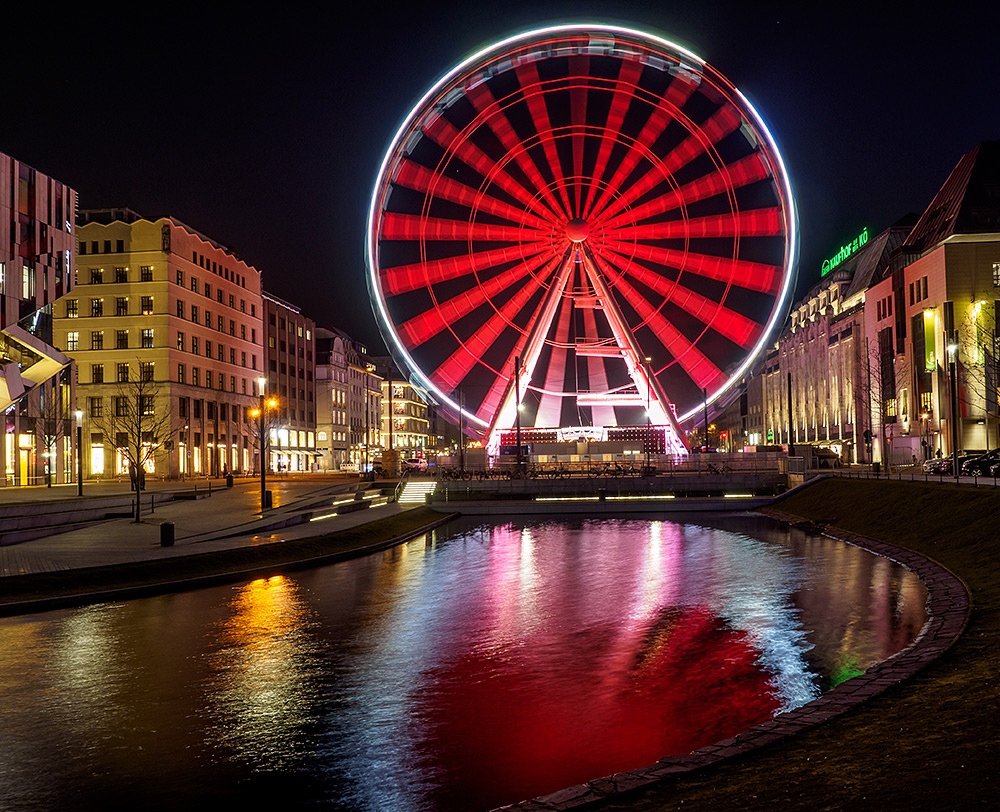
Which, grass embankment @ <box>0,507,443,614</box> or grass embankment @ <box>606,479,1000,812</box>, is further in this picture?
grass embankment @ <box>0,507,443,614</box>

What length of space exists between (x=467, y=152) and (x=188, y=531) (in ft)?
84.5

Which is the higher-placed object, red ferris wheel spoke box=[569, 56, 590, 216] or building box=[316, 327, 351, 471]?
red ferris wheel spoke box=[569, 56, 590, 216]

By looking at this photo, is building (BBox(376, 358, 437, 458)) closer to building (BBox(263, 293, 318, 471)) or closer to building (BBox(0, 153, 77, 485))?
building (BBox(263, 293, 318, 471))

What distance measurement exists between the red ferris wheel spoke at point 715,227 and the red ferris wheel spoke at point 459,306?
5.03 m

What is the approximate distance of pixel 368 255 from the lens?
48500 mm

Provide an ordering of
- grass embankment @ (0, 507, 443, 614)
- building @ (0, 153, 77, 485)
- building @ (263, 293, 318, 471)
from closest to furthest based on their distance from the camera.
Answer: grass embankment @ (0, 507, 443, 614)
building @ (0, 153, 77, 485)
building @ (263, 293, 318, 471)

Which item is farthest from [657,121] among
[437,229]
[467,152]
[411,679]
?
[411,679]

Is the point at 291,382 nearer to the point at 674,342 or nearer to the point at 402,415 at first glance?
the point at 402,415

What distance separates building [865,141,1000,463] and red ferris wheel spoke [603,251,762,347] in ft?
77.4

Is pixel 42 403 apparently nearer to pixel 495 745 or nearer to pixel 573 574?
pixel 573 574

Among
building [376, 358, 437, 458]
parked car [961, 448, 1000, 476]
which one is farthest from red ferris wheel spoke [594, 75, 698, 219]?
building [376, 358, 437, 458]

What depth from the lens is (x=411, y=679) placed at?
45.1 ft

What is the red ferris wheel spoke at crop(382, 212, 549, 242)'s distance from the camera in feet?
160

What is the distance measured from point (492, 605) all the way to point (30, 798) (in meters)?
12.8
